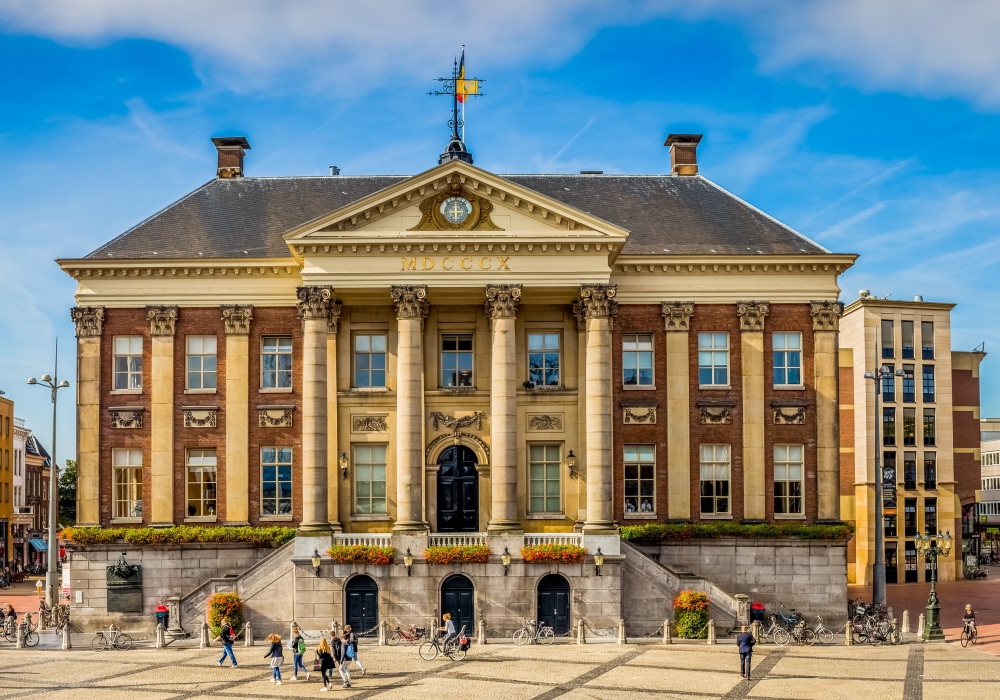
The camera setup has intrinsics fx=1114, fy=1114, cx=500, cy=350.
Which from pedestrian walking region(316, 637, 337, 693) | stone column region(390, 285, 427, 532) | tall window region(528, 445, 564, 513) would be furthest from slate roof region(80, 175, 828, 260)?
pedestrian walking region(316, 637, 337, 693)

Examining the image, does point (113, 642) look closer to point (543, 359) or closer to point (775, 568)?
point (543, 359)

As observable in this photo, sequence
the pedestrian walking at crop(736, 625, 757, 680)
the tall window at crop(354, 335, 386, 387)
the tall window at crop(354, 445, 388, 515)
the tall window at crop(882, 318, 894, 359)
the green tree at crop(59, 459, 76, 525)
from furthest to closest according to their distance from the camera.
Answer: the green tree at crop(59, 459, 76, 525)
the tall window at crop(882, 318, 894, 359)
the tall window at crop(354, 335, 386, 387)
the tall window at crop(354, 445, 388, 515)
the pedestrian walking at crop(736, 625, 757, 680)

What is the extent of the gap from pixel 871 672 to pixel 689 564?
1260 cm

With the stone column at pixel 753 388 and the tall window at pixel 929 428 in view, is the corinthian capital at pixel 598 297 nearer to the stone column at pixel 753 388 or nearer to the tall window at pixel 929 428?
the stone column at pixel 753 388

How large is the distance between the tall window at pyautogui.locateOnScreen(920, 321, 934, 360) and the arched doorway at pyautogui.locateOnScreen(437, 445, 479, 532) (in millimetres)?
42506

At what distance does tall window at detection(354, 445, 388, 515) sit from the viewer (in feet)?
152

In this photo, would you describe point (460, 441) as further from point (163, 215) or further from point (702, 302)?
point (163, 215)

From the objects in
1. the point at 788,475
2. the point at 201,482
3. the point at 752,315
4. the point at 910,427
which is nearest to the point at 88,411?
the point at 201,482

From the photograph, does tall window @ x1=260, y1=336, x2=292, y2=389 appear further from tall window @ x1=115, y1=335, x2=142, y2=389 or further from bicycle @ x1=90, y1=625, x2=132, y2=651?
bicycle @ x1=90, y1=625, x2=132, y2=651

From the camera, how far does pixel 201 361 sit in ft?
155

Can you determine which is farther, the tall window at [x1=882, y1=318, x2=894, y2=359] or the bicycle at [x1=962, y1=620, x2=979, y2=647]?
the tall window at [x1=882, y1=318, x2=894, y2=359]

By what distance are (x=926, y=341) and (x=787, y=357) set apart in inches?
1321

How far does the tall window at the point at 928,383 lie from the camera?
76.3 m

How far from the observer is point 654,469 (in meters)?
47.1
